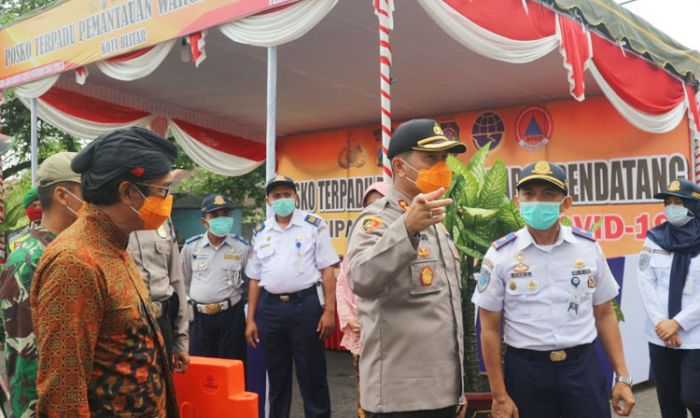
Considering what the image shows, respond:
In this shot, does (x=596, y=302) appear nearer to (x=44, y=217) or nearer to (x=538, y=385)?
(x=538, y=385)

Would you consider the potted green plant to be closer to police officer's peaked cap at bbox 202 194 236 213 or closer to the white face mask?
the white face mask

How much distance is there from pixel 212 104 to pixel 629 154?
18.4 ft

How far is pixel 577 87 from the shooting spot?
14.7ft

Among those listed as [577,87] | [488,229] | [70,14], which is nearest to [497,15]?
[577,87]

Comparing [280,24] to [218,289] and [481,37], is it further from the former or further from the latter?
[218,289]

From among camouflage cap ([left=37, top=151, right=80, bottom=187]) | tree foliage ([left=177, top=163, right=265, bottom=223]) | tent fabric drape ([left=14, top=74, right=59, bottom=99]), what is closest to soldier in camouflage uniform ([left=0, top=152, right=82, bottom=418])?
camouflage cap ([left=37, top=151, right=80, bottom=187])

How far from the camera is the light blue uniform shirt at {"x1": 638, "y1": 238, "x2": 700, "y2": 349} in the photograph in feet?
10.5

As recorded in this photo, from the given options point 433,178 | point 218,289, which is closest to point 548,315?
point 433,178

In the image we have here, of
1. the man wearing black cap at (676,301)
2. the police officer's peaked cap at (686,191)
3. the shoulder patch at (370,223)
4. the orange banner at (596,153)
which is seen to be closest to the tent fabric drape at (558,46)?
the orange banner at (596,153)

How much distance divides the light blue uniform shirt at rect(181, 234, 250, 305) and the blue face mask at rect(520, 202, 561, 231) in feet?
8.25

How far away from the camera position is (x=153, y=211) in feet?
5.06

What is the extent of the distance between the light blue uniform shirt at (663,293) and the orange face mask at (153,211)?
2885 mm

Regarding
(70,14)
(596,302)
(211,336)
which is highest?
(70,14)

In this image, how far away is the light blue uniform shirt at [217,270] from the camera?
14.0ft
